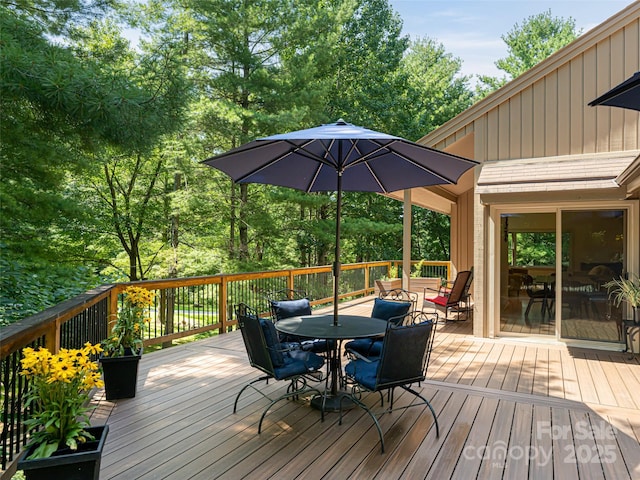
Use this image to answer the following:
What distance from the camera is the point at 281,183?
4688 mm

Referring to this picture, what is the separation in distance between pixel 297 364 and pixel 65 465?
1839mm

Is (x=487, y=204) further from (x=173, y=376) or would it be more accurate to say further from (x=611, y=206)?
(x=173, y=376)

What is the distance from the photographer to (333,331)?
11.6 ft

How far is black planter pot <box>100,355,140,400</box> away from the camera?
3797mm

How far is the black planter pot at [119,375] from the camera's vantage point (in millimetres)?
3797

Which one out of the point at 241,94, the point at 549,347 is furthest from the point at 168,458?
the point at 241,94

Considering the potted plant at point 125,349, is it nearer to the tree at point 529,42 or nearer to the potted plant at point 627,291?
the potted plant at point 627,291

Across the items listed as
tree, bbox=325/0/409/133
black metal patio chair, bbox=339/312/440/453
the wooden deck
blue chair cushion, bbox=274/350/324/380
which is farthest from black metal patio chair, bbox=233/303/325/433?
tree, bbox=325/0/409/133

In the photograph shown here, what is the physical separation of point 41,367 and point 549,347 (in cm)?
615

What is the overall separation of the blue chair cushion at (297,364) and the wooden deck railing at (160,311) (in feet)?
5.40

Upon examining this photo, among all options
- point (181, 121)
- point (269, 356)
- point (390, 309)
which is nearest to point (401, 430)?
point (269, 356)

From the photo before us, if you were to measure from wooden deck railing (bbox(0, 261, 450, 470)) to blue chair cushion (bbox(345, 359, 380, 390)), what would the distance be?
7.20 ft

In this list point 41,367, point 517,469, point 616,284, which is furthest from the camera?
point 616,284

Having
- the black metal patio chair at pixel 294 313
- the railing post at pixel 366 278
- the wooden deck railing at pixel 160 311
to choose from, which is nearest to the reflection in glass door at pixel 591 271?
the black metal patio chair at pixel 294 313
